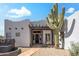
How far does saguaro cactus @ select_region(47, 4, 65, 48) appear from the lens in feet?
28.9

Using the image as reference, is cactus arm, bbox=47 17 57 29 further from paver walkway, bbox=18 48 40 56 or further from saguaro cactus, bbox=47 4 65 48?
paver walkway, bbox=18 48 40 56

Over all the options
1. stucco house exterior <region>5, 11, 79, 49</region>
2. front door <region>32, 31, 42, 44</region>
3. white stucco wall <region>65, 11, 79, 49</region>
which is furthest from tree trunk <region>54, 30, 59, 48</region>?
front door <region>32, 31, 42, 44</region>

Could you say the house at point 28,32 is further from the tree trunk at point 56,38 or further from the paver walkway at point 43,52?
the paver walkway at point 43,52

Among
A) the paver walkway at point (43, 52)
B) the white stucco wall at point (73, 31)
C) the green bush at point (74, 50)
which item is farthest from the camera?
the white stucco wall at point (73, 31)

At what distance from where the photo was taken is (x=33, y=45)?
29.5ft

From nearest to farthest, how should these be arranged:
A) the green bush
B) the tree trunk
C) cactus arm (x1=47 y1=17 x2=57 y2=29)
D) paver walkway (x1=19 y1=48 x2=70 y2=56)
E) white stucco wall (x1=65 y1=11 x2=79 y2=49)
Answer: the green bush, paver walkway (x1=19 y1=48 x2=70 y2=56), white stucco wall (x1=65 y1=11 x2=79 y2=49), cactus arm (x1=47 y1=17 x2=57 y2=29), the tree trunk

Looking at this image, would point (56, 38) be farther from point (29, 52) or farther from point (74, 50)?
point (29, 52)

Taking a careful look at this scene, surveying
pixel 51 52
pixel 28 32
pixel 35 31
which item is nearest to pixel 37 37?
pixel 35 31

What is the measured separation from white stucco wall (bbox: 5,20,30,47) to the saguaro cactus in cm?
97

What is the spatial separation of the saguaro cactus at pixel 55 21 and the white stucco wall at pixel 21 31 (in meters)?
0.97

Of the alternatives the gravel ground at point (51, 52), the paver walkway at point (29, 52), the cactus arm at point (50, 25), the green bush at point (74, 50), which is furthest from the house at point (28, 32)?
the green bush at point (74, 50)

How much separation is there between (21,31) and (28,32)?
0.30 metres

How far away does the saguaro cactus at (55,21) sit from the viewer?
28.9 feet

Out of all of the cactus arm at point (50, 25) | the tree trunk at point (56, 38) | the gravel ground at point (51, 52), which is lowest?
the gravel ground at point (51, 52)
